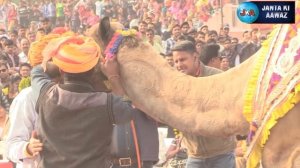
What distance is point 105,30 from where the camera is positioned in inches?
156

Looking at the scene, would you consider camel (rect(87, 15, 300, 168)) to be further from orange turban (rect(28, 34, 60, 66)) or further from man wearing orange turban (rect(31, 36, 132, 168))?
orange turban (rect(28, 34, 60, 66))

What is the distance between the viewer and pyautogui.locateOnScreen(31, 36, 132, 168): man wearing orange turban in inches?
157

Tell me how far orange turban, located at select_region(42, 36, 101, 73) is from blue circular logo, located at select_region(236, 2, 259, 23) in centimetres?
99

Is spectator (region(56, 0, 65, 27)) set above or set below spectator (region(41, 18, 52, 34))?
below

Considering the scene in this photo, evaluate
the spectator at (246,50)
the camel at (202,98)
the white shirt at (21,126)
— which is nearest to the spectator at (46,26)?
the spectator at (246,50)

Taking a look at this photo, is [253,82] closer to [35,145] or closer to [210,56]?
[35,145]

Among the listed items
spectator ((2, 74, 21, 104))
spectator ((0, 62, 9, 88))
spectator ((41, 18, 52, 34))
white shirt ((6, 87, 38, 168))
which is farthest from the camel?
spectator ((41, 18, 52, 34))

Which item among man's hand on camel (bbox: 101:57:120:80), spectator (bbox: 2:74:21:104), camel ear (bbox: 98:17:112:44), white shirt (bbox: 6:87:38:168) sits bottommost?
spectator (bbox: 2:74:21:104)

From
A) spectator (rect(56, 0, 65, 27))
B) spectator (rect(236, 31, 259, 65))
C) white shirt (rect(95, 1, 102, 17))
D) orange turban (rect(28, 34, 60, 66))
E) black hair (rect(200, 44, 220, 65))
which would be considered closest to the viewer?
orange turban (rect(28, 34, 60, 66))

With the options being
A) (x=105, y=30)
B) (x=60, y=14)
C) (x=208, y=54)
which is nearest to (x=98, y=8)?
(x=60, y=14)

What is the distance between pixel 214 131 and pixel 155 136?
96 centimetres

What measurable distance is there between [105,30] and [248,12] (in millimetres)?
973

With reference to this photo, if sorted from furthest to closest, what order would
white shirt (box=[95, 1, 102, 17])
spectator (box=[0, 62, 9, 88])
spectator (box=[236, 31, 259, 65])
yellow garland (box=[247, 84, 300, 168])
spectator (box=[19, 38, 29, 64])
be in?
white shirt (box=[95, 1, 102, 17]), spectator (box=[19, 38, 29, 64]), spectator (box=[236, 31, 259, 65]), spectator (box=[0, 62, 9, 88]), yellow garland (box=[247, 84, 300, 168])

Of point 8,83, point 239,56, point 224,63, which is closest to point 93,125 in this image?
point 224,63
